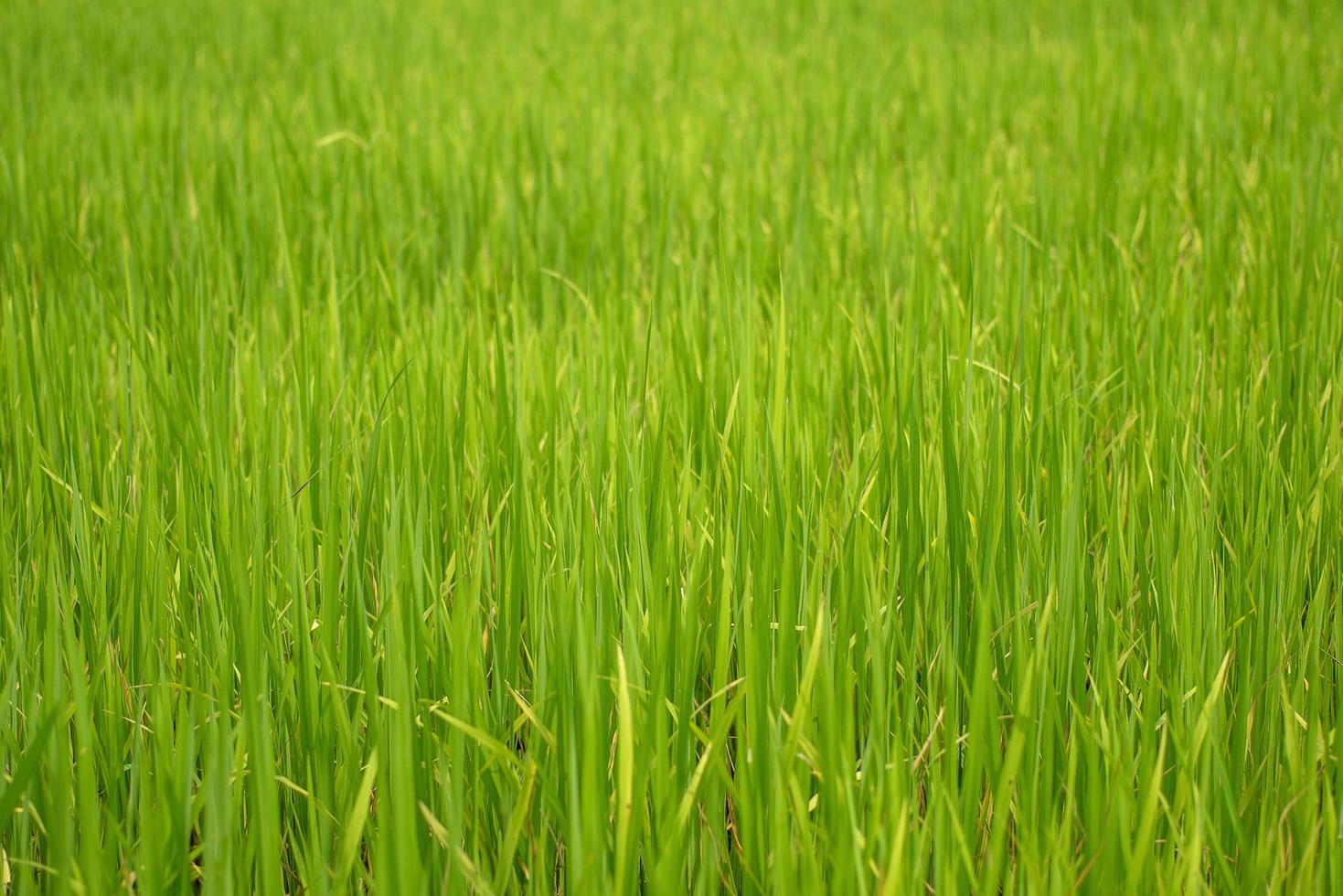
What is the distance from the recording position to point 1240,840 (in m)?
0.70

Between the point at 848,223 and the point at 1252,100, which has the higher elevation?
the point at 1252,100

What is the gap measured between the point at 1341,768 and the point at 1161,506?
369mm

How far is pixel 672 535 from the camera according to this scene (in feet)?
3.01

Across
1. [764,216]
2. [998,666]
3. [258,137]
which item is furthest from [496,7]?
[998,666]

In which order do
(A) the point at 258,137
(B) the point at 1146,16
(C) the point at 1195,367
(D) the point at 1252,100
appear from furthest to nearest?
(B) the point at 1146,16
(D) the point at 1252,100
(A) the point at 258,137
(C) the point at 1195,367

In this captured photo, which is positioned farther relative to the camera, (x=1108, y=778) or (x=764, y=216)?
(x=764, y=216)

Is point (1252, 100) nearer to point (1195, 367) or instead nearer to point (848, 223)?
point (848, 223)

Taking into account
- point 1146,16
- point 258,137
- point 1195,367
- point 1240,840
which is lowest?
point 1240,840

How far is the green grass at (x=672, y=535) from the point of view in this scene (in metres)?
0.70

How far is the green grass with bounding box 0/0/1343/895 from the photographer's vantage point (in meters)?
0.70

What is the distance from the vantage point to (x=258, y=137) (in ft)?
8.46

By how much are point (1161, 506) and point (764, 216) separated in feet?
4.16

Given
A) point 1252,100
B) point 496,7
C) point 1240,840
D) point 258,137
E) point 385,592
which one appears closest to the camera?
point 1240,840

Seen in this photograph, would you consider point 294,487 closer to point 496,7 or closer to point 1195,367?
point 1195,367
